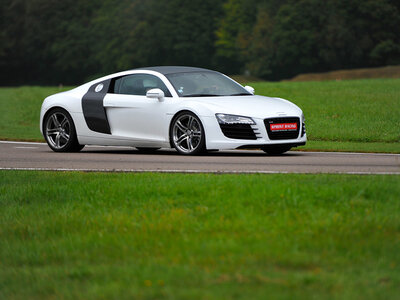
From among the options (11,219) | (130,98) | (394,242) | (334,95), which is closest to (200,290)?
(394,242)

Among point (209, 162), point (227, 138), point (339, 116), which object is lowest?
point (339, 116)

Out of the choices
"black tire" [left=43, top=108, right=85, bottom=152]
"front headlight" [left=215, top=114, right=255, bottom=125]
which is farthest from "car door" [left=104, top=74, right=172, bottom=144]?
"front headlight" [left=215, top=114, right=255, bottom=125]

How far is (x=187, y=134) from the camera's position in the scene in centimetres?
1322

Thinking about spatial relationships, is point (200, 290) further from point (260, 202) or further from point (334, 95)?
point (334, 95)

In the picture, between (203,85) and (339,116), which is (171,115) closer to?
(203,85)

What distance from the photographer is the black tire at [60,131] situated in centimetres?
1492

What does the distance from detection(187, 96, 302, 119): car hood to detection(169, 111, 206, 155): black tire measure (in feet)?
0.99

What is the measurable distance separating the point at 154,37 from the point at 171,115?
3538 inches

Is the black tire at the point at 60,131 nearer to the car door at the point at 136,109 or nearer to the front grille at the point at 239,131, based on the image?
the car door at the point at 136,109

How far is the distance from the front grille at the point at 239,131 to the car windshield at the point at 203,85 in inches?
48.6

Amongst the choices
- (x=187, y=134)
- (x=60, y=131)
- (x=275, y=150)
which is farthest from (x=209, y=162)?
(x=60, y=131)

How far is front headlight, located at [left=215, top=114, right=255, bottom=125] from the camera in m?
12.7

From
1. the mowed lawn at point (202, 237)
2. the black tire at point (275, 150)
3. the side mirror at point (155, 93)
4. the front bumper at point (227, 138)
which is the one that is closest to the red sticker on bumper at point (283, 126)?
the front bumper at point (227, 138)

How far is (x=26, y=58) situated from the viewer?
10644cm
